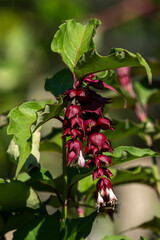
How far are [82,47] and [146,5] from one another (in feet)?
8.54

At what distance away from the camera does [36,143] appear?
99cm

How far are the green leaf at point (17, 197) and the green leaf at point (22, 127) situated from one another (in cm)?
16

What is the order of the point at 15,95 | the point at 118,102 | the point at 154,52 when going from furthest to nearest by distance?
the point at 154,52 < the point at 15,95 < the point at 118,102

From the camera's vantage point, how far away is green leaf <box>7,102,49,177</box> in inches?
32.4

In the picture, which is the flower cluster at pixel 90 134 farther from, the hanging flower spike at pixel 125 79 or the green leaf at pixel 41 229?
the hanging flower spike at pixel 125 79

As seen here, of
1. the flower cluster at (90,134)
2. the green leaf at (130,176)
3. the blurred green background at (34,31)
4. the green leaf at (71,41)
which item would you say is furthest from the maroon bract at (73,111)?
the blurred green background at (34,31)

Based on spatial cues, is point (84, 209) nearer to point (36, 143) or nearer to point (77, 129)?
point (36, 143)

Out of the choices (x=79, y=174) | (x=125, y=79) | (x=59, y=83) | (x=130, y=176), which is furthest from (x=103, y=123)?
(x=125, y=79)

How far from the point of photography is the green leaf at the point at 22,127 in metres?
0.82

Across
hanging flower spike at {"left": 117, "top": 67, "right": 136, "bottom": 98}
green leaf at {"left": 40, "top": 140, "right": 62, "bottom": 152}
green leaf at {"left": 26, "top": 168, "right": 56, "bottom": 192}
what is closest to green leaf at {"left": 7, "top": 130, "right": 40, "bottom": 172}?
green leaf at {"left": 26, "top": 168, "right": 56, "bottom": 192}

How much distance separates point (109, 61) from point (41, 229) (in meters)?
0.42

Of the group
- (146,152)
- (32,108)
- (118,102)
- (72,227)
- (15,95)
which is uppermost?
(15,95)

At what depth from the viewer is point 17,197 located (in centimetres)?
101

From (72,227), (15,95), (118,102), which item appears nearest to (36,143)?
(72,227)
